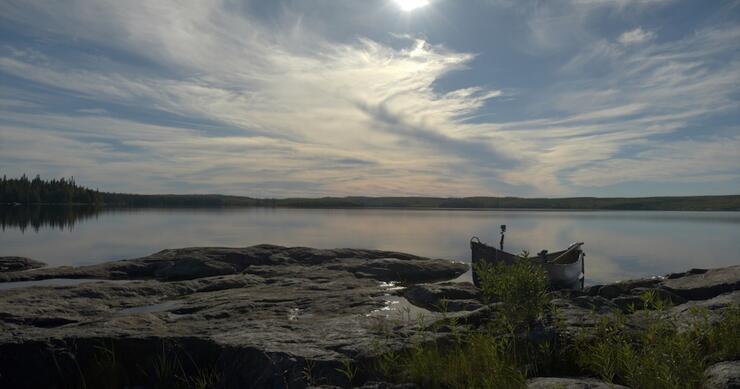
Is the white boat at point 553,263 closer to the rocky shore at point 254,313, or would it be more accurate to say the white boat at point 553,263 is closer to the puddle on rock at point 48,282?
the rocky shore at point 254,313

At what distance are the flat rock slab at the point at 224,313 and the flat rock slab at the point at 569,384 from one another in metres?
2.79

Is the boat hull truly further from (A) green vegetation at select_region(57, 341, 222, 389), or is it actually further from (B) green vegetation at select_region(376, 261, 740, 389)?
(A) green vegetation at select_region(57, 341, 222, 389)

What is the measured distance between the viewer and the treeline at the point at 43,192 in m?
156

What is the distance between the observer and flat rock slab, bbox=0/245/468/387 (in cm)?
890

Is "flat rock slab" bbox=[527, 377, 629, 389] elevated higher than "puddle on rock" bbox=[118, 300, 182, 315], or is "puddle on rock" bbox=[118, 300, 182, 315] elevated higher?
"flat rock slab" bbox=[527, 377, 629, 389]

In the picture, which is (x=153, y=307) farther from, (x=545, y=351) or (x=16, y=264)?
(x=16, y=264)

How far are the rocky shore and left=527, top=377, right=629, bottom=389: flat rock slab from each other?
0.13ft

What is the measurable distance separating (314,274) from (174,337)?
1480 cm

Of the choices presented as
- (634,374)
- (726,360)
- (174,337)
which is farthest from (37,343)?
(726,360)

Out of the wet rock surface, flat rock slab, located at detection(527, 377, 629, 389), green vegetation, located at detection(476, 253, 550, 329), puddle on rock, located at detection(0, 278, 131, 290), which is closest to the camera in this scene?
flat rock slab, located at detection(527, 377, 629, 389)

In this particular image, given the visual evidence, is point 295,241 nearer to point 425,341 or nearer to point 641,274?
point 641,274

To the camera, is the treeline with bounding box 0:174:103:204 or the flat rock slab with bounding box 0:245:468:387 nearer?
the flat rock slab with bounding box 0:245:468:387

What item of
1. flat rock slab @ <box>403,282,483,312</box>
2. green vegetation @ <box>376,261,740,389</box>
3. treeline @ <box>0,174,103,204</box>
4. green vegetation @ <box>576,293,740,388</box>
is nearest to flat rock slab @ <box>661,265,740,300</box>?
flat rock slab @ <box>403,282,483,312</box>

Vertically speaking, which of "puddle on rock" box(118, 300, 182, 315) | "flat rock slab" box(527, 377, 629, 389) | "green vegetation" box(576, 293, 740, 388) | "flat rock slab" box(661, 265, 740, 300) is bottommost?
"puddle on rock" box(118, 300, 182, 315)
